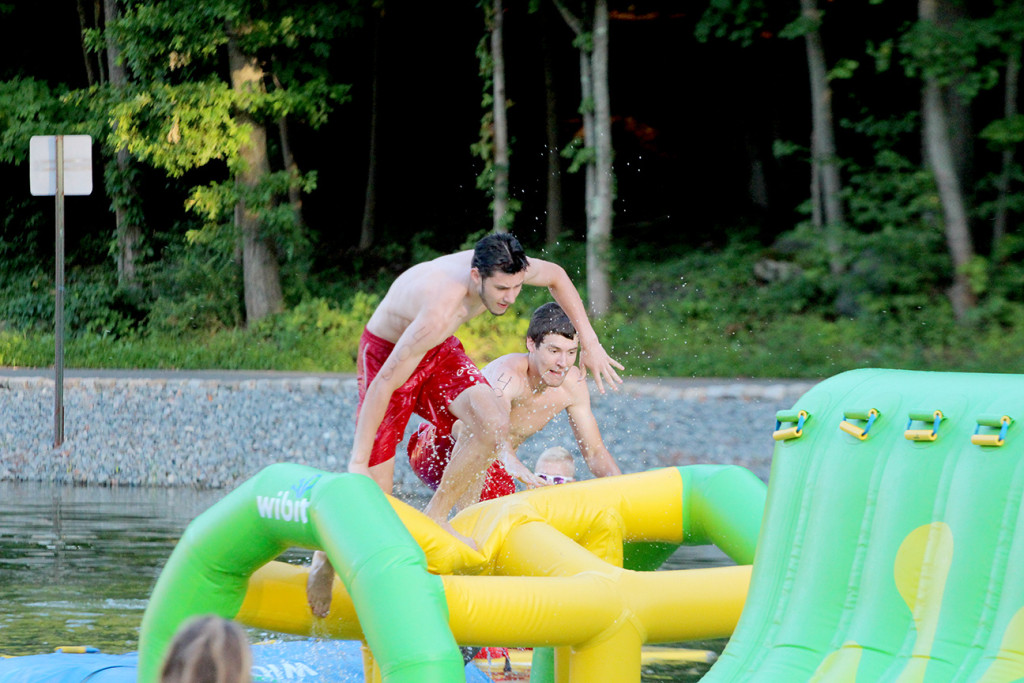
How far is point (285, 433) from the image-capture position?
42.7 ft

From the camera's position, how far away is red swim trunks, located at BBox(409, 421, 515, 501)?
22.1ft

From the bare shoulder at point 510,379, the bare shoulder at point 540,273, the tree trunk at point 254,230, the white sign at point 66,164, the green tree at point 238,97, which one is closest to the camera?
the bare shoulder at point 540,273

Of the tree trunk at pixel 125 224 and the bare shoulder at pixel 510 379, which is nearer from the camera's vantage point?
the bare shoulder at pixel 510 379

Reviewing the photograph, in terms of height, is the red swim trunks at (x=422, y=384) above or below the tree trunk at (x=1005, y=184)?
below

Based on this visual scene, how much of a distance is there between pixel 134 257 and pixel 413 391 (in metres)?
15.7

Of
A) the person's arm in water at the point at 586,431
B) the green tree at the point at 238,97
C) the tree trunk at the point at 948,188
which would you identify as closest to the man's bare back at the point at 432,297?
the person's arm in water at the point at 586,431

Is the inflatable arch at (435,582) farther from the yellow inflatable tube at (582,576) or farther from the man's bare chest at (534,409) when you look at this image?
the man's bare chest at (534,409)

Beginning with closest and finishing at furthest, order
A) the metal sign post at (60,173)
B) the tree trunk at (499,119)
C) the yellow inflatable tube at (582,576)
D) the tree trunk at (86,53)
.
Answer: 1. the yellow inflatable tube at (582,576)
2. the metal sign post at (60,173)
3. the tree trunk at (499,119)
4. the tree trunk at (86,53)

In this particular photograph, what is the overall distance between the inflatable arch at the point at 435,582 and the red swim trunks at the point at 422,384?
91 centimetres

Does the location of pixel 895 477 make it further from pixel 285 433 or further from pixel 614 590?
pixel 285 433

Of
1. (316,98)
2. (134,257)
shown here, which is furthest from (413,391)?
(134,257)

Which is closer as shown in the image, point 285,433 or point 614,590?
point 614,590

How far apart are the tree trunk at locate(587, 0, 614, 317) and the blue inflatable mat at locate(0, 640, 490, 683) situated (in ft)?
33.1

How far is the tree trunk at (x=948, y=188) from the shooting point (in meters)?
14.3
